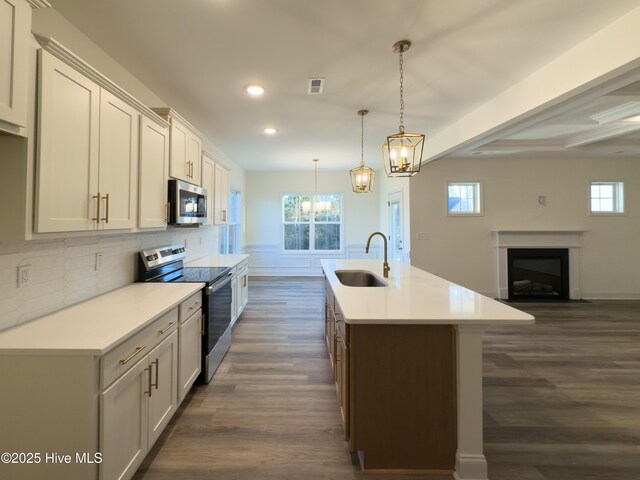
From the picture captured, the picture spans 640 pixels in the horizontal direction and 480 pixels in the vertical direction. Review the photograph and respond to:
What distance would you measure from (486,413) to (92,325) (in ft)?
8.55

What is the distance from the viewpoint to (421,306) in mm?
1783

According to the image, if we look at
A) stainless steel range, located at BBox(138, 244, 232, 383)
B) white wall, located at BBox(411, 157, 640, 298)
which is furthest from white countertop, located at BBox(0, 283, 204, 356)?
white wall, located at BBox(411, 157, 640, 298)

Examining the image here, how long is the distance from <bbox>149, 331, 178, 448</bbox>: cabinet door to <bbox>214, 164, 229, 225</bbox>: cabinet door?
2451 mm

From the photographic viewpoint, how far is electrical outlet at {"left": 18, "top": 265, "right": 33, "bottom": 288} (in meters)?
1.55

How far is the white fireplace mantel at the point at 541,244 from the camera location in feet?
18.2

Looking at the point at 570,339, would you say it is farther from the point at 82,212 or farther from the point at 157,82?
the point at 157,82

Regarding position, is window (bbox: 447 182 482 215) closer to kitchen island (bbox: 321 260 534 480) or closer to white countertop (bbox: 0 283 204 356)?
kitchen island (bbox: 321 260 534 480)

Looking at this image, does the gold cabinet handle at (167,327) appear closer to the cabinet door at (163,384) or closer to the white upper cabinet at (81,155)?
the cabinet door at (163,384)

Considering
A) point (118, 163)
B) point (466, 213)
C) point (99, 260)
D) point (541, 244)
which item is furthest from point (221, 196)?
point (541, 244)

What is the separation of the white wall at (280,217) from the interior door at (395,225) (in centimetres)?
96

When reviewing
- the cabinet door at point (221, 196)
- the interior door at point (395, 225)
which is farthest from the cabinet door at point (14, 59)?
the interior door at point (395, 225)

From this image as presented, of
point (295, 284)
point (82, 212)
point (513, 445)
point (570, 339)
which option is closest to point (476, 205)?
point (570, 339)

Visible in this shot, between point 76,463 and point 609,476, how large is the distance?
2.65 m

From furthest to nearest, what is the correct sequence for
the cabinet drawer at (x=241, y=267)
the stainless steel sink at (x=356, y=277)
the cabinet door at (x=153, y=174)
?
the cabinet drawer at (x=241, y=267), the stainless steel sink at (x=356, y=277), the cabinet door at (x=153, y=174)
